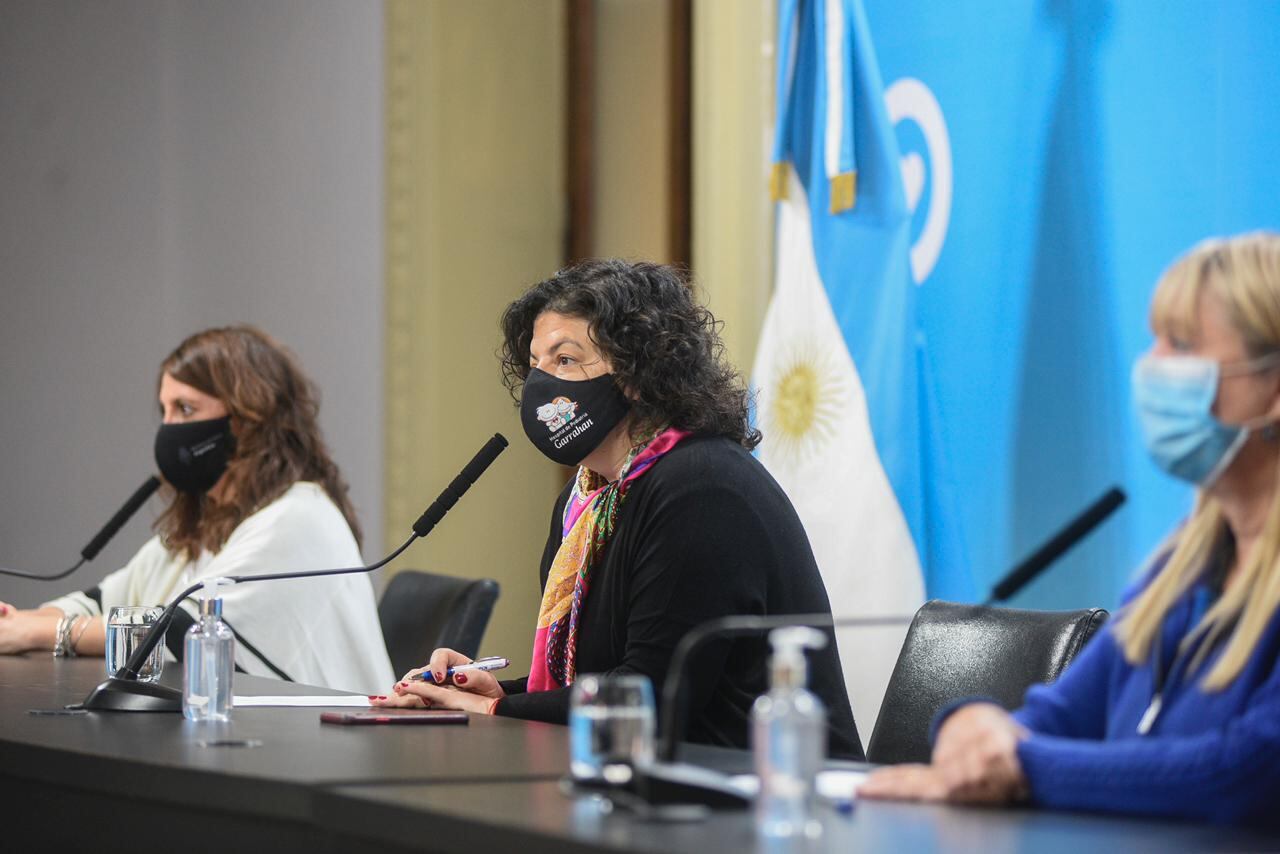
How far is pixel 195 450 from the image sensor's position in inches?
137

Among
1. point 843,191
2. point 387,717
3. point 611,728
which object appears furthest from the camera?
point 843,191

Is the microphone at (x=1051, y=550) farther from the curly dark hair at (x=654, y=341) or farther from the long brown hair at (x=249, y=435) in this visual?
the long brown hair at (x=249, y=435)

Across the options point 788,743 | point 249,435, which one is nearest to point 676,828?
point 788,743

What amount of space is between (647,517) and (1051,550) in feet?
3.08

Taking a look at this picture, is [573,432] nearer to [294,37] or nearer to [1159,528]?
[1159,528]

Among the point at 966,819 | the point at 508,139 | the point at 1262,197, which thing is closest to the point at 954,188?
the point at 1262,197

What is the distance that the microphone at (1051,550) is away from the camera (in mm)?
1414

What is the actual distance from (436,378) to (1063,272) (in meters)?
2.16

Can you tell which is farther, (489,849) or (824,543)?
(824,543)

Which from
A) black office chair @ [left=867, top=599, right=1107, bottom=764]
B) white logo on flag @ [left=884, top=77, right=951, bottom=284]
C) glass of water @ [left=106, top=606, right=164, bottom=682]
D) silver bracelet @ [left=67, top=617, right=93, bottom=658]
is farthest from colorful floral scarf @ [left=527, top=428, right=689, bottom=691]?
silver bracelet @ [left=67, top=617, right=93, bottom=658]

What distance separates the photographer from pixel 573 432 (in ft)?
7.93

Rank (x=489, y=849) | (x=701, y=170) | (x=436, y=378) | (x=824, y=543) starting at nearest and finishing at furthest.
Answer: (x=489, y=849) < (x=824, y=543) < (x=701, y=170) < (x=436, y=378)

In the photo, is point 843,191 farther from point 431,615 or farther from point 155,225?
point 155,225

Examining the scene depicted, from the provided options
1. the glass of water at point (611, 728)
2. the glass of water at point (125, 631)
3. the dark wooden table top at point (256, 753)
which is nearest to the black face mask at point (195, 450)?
the glass of water at point (125, 631)
